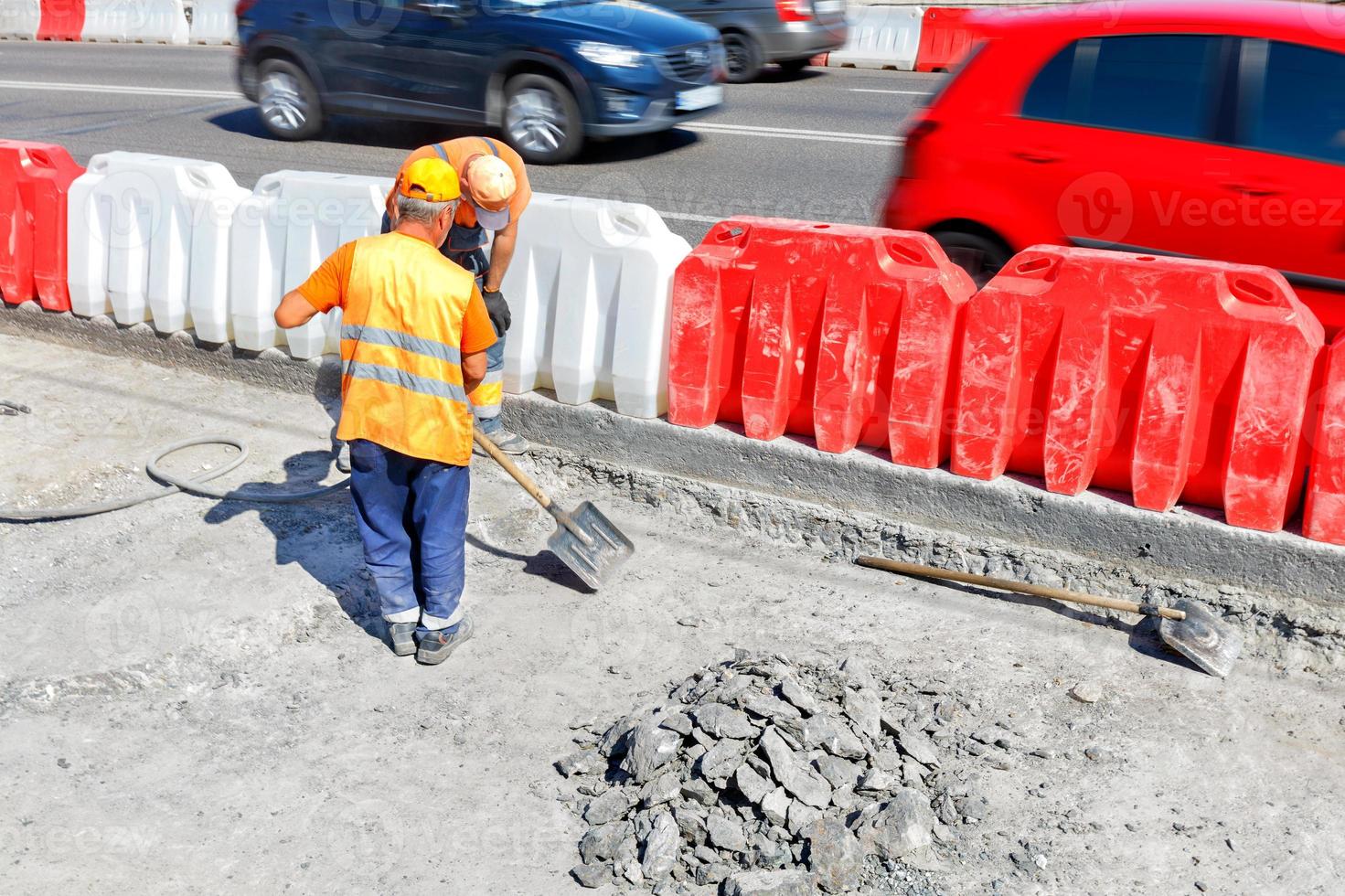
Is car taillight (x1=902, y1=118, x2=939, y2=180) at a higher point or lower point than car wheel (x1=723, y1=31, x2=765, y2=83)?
lower

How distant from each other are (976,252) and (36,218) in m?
5.03

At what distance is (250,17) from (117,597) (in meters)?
8.70

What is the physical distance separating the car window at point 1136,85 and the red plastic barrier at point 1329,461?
1.57 m

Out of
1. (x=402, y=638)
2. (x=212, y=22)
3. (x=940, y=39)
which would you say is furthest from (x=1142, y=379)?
→ (x=212, y=22)

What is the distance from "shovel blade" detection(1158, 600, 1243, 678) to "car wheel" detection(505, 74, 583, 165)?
751 centimetres

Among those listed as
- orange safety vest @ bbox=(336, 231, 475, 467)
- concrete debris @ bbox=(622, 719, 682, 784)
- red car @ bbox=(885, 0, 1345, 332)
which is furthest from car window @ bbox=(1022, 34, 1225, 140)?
concrete debris @ bbox=(622, 719, 682, 784)

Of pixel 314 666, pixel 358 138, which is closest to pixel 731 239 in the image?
pixel 314 666

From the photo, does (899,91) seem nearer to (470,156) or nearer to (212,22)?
(470,156)

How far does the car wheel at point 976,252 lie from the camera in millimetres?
6105

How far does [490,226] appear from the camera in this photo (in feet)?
17.1

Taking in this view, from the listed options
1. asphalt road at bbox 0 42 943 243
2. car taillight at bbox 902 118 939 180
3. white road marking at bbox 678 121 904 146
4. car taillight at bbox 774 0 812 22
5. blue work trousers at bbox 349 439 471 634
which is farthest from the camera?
car taillight at bbox 774 0 812 22

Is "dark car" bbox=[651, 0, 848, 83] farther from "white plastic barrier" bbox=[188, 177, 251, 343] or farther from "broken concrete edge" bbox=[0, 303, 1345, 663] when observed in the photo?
"broken concrete edge" bbox=[0, 303, 1345, 663]

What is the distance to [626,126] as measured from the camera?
35.3 feet

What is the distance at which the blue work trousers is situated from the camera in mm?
4480
